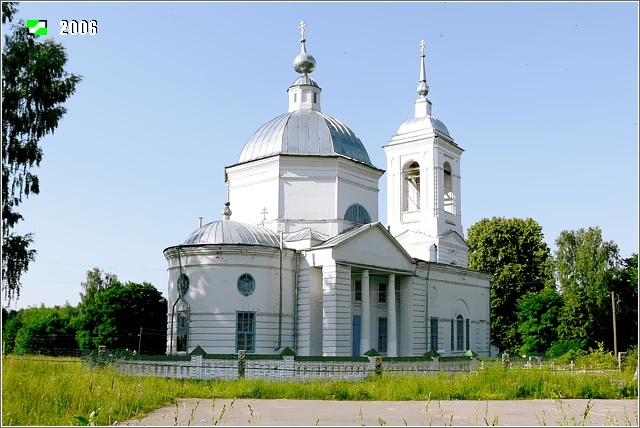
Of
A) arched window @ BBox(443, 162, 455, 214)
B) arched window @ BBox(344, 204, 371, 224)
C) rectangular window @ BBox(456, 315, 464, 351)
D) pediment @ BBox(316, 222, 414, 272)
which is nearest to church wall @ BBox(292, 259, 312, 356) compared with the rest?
pediment @ BBox(316, 222, 414, 272)

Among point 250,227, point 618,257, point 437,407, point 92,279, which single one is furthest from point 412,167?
point 92,279

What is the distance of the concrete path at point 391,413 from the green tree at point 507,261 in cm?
3223

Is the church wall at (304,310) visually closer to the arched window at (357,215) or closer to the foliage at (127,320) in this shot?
the arched window at (357,215)

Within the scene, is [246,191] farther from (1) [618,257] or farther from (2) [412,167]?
(1) [618,257]

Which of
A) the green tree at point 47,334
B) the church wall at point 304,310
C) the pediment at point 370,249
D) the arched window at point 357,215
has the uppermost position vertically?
the arched window at point 357,215

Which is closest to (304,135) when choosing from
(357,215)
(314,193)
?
(314,193)

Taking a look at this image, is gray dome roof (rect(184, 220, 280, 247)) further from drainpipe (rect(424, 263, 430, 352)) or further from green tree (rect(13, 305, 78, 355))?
green tree (rect(13, 305, 78, 355))

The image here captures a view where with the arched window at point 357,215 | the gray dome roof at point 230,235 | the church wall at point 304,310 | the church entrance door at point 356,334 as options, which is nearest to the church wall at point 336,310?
the church wall at point 304,310

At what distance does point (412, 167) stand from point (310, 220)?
30.7 ft

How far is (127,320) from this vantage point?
40.6 meters

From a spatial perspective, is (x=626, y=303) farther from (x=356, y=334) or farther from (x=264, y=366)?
(x=264, y=366)

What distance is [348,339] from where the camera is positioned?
Result: 25.4 m

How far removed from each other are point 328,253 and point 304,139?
5901 millimetres

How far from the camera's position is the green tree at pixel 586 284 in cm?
3928
